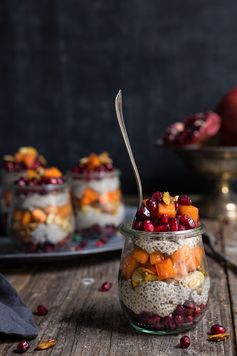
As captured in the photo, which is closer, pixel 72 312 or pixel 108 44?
pixel 72 312

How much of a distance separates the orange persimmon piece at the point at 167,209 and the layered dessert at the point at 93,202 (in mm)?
790

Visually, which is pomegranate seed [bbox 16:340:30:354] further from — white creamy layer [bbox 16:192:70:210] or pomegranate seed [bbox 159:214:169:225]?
white creamy layer [bbox 16:192:70:210]

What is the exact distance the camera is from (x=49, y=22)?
9.28 ft

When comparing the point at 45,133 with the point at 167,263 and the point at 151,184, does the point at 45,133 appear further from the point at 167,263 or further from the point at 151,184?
the point at 167,263

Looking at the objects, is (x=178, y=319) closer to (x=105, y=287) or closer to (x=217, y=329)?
(x=217, y=329)

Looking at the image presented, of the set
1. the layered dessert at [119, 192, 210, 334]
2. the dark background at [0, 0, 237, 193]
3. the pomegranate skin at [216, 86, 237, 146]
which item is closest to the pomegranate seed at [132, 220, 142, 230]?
the layered dessert at [119, 192, 210, 334]

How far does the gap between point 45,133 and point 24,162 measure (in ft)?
2.28

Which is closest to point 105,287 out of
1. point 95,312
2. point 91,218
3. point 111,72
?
point 95,312

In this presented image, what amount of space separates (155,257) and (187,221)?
0.10 m

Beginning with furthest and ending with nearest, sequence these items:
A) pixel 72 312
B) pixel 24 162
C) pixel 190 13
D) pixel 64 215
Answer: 1. pixel 190 13
2. pixel 24 162
3. pixel 64 215
4. pixel 72 312

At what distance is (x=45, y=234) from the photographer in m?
1.87

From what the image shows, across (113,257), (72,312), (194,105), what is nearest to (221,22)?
(194,105)

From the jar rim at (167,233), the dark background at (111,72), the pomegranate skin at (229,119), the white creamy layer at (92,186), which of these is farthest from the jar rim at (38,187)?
the dark background at (111,72)

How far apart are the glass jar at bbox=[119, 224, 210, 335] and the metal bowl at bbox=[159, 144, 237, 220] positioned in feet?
3.40
